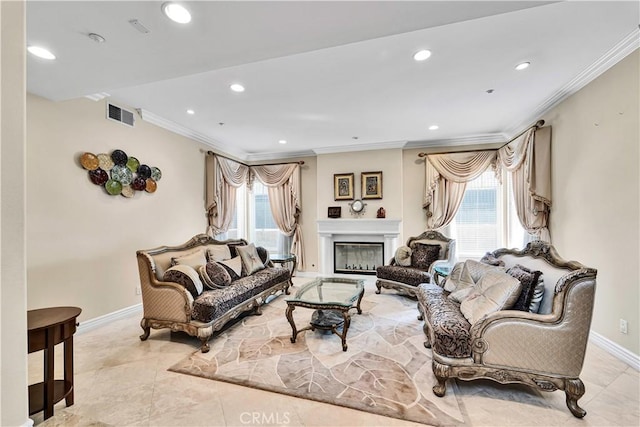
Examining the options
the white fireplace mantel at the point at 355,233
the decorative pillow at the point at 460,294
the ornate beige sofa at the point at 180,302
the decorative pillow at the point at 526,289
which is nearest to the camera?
the decorative pillow at the point at 526,289

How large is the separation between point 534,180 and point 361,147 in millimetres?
2959

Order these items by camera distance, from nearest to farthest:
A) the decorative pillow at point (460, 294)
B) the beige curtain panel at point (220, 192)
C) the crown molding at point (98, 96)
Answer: the decorative pillow at point (460, 294) < the crown molding at point (98, 96) < the beige curtain panel at point (220, 192)

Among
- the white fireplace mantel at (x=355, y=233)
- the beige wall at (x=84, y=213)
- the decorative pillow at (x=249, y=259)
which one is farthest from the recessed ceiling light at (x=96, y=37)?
the white fireplace mantel at (x=355, y=233)

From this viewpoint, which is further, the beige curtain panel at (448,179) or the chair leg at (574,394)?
the beige curtain panel at (448,179)

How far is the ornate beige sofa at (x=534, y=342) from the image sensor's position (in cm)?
178

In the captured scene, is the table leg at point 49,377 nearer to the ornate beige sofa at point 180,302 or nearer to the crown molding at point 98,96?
the ornate beige sofa at point 180,302

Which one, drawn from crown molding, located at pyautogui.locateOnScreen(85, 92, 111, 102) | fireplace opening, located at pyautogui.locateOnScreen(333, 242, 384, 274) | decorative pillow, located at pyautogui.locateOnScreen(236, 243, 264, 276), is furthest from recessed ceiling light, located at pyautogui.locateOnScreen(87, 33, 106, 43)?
fireplace opening, located at pyautogui.locateOnScreen(333, 242, 384, 274)

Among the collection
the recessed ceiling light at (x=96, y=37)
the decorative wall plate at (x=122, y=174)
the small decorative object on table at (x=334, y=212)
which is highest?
the recessed ceiling light at (x=96, y=37)

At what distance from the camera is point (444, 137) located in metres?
5.01

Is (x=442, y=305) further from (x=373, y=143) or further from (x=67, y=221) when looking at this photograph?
(x=67, y=221)

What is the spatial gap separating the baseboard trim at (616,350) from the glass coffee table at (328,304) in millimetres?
2458

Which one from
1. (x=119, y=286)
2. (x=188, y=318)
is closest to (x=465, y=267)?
(x=188, y=318)

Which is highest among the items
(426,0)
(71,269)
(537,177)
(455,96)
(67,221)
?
(455,96)

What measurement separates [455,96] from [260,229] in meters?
4.82
